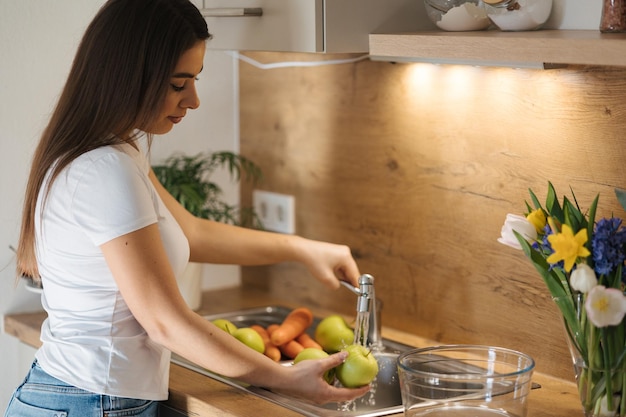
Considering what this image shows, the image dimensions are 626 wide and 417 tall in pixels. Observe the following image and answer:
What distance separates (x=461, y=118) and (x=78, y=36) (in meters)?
0.88

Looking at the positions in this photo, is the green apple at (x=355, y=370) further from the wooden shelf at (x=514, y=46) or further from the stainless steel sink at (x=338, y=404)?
the wooden shelf at (x=514, y=46)

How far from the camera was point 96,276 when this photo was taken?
1.57 metres

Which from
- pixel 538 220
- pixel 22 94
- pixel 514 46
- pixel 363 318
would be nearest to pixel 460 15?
pixel 514 46

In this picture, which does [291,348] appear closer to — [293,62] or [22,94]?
[293,62]

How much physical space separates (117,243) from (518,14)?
2.41 feet

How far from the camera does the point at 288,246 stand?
2.00 meters

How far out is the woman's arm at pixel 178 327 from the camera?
4.89 feet

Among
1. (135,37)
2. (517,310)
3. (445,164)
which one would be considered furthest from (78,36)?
(517,310)

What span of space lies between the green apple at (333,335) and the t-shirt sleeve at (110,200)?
1.89 ft

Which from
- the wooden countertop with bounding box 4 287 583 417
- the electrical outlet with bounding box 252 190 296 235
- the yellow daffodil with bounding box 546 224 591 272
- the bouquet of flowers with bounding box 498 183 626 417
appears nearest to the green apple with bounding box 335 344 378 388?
the wooden countertop with bounding box 4 287 583 417

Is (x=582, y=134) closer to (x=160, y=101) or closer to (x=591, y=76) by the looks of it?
(x=591, y=76)

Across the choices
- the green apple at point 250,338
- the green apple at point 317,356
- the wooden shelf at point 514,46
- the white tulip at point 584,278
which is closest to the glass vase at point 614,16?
the wooden shelf at point 514,46

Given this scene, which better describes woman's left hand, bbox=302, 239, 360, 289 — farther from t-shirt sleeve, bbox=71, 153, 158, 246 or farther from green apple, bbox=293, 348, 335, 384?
t-shirt sleeve, bbox=71, 153, 158, 246

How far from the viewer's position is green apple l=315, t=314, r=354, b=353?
1.95 metres
